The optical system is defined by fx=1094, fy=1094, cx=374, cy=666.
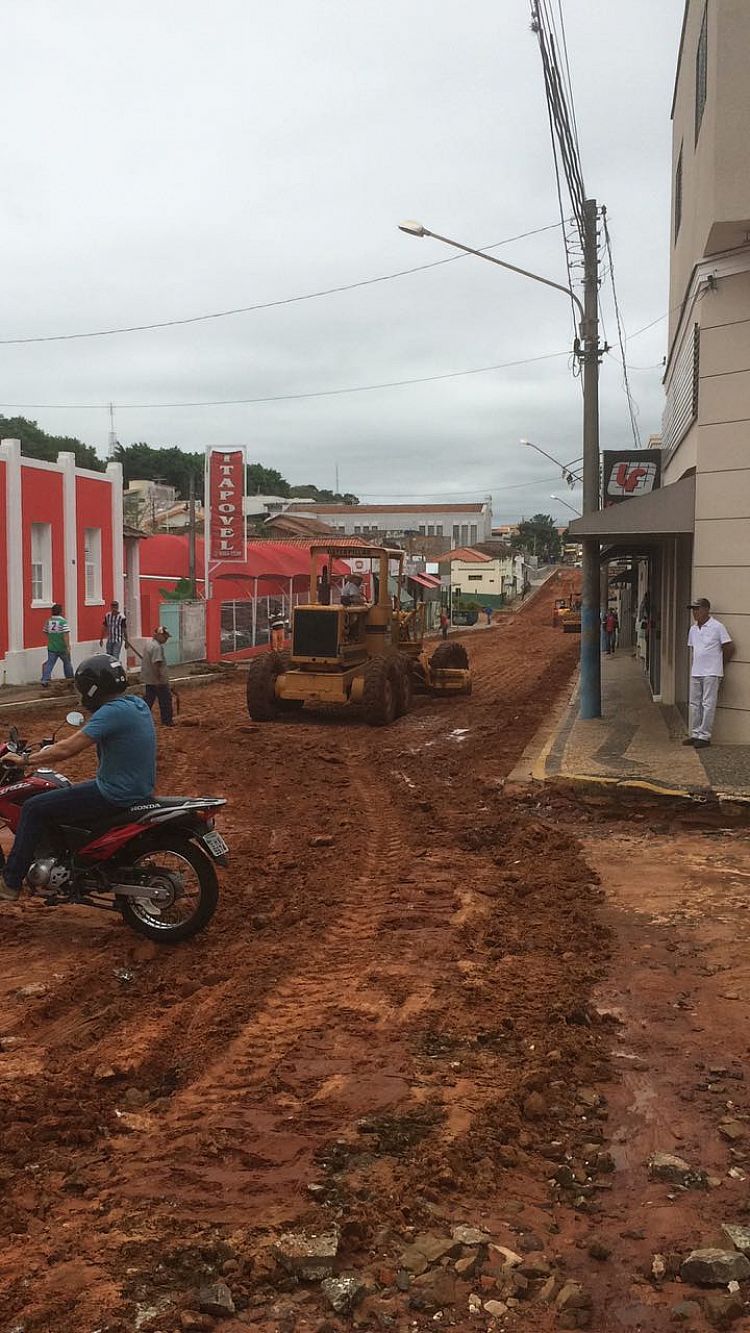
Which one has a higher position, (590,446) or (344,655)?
(590,446)

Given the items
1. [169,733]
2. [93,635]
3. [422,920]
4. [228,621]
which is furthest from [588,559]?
[228,621]

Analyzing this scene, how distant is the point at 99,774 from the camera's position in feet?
20.8

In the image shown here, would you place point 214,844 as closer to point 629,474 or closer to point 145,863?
point 145,863

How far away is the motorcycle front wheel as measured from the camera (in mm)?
6305

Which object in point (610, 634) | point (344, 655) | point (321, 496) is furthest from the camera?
point (321, 496)

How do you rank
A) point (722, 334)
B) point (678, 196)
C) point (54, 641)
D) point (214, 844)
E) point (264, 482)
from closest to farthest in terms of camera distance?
point (214, 844) → point (722, 334) → point (678, 196) → point (54, 641) → point (264, 482)

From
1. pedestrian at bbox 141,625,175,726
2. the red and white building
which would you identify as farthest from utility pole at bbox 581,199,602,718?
the red and white building

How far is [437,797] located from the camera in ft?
36.0

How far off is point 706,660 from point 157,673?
7545 millimetres

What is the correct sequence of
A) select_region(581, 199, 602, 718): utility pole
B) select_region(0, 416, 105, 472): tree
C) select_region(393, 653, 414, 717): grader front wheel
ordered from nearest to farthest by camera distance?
1. select_region(581, 199, 602, 718): utility pole
2. select_region(393, 653, 414, 717): grader front wheel
3. select_region(0, 416, 105, 472): tree

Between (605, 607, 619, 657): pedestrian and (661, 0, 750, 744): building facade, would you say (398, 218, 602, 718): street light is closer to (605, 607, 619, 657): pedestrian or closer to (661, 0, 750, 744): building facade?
(661, 0, 750, 744): building facade

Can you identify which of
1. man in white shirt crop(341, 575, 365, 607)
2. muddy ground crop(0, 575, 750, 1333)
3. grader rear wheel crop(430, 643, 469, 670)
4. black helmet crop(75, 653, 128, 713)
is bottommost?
muddy ground crop(0, 575, 750, 1333)

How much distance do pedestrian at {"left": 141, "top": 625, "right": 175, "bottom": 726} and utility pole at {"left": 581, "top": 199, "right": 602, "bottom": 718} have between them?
5836 millimetres

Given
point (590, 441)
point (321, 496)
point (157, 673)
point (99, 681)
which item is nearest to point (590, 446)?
point (590, 441)
